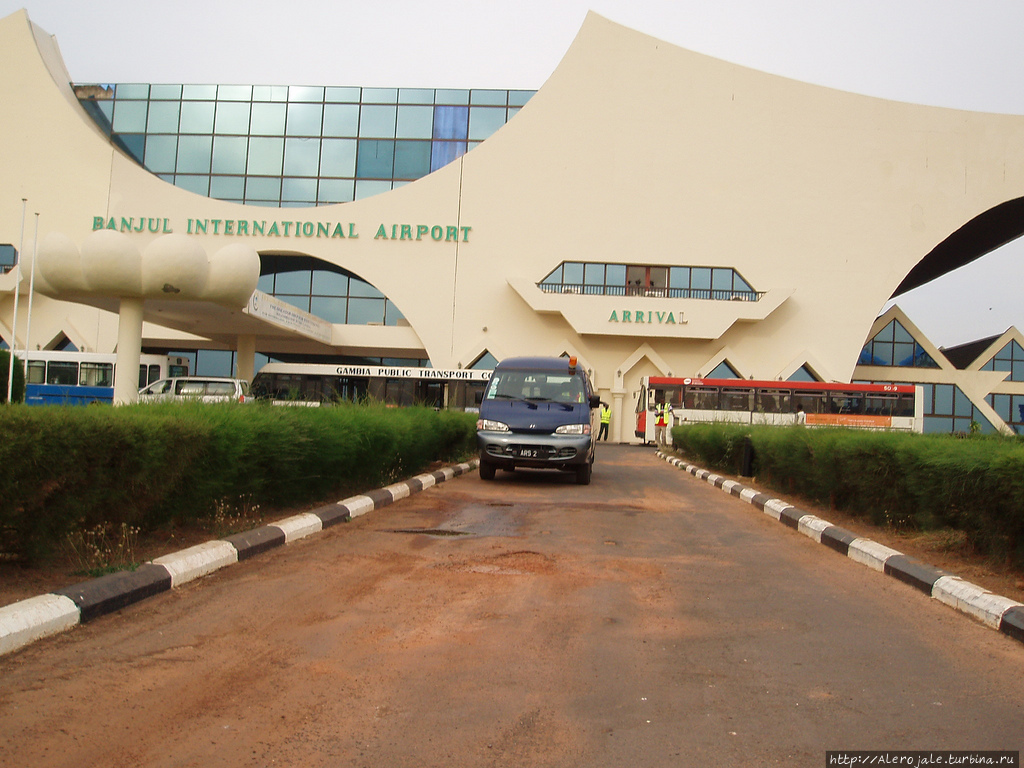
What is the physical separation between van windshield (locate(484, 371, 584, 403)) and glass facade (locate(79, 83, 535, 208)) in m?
29.9

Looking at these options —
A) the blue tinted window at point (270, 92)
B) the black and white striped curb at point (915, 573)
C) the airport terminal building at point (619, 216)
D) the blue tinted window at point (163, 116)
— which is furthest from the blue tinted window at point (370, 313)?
the black and white striped curb at point (915, 573)

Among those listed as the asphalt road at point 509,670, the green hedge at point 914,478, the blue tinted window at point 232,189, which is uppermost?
the blue tinted window at point 232,189

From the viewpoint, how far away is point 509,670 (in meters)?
3.92

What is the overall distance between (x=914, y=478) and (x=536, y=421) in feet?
22.8

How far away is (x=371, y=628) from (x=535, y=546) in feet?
9.81

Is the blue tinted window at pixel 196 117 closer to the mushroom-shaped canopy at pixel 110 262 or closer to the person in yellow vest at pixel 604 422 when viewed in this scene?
the mushroom-shaped canopy at pixel 110 262

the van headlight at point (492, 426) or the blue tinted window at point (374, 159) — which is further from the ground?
the blue tinted window at point (374, 159)

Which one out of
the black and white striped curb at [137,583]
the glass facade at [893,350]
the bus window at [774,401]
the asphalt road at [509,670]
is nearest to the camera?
the asphalt road at [509,670]

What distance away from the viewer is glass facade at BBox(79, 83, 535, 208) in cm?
4266

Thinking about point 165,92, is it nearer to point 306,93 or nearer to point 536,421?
point 306,93

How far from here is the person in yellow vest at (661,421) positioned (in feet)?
106

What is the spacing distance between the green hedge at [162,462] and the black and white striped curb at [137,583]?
0.48 meters

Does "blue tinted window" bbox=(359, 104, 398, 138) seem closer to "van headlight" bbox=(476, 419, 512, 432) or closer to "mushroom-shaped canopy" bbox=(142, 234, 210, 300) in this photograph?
"mushroom-shaped canopy" bbox=(142, 234, 210, 300)

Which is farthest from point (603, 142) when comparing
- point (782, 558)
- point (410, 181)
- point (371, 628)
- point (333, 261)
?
point (371, 628)
